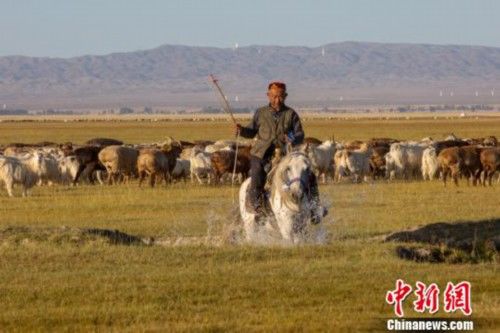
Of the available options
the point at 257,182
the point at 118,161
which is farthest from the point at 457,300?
the point at 118,161

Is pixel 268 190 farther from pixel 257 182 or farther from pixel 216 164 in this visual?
pixel 216 164

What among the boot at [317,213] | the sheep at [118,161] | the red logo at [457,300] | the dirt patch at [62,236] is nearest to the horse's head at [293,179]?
the boot at [317,213]

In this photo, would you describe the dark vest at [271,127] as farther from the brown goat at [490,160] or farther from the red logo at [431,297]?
the brown goat at [490,160]

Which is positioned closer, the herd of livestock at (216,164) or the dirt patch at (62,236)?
the dirt patch at (62,236)

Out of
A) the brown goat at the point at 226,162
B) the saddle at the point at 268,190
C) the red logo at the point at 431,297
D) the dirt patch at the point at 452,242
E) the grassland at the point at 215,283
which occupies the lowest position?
the brown goat at the point at 226,162

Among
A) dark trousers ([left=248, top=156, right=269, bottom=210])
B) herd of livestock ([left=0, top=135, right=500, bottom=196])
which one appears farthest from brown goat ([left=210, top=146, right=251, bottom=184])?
dark trousers ([left=248, top=156, right=269, bottom=210])

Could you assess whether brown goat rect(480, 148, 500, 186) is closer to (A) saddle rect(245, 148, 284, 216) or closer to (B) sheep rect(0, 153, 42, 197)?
(B) sheep rect(0, 153, 42, 197)

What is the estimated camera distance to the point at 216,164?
1359 inches

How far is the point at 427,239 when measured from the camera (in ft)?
54.1

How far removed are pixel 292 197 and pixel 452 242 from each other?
236 centimetres

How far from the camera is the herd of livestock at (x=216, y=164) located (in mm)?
33375

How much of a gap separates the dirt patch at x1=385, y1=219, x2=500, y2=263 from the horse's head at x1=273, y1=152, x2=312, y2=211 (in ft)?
4.65

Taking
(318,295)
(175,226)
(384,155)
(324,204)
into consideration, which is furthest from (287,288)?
(384,155)

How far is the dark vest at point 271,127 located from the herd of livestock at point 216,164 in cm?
1637
